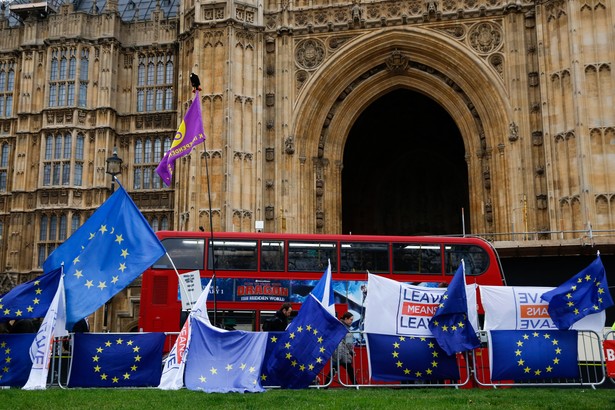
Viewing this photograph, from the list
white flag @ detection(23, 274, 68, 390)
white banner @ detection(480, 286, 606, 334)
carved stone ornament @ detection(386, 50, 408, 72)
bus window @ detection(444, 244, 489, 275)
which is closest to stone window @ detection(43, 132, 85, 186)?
carved stone ornament @ detection(386, 50, 408, 72)

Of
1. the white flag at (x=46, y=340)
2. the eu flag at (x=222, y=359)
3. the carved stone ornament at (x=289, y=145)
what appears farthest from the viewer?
the carved stone ornament at (x=289, y=145)

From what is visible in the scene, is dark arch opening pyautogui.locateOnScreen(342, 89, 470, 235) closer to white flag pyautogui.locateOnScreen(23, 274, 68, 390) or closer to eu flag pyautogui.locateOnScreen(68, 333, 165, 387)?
eu flag pyautogui.locateOnScreen(68, 333, 165, 387)

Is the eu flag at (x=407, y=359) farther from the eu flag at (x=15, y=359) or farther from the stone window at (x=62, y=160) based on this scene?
the stone window at (x=62, y=160)

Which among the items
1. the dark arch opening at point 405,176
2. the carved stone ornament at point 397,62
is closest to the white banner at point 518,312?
the carved stone ornament at point 397,62

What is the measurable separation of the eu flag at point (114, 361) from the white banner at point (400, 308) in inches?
158

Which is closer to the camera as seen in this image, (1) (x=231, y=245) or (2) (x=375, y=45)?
(1) (x=231, y=245)

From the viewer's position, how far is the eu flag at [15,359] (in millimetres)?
12820

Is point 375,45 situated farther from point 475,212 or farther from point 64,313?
point 64,313

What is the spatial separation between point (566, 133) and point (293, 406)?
18.2 m

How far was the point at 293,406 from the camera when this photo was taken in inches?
393

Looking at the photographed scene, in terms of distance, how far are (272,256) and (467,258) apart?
5135mm

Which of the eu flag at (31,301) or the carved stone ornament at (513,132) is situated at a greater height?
the carved stone ornament at (513,132)

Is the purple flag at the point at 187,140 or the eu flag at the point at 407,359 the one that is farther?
the purple flag at the point at 187,140

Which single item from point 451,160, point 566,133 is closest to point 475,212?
point 566,133
